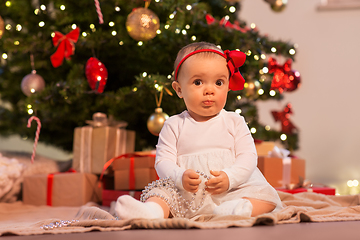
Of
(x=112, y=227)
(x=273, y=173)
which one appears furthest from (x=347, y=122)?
(x=112, y=227)

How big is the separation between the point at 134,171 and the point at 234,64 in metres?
0.72

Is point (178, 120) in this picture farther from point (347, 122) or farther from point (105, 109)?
point (347, 122)

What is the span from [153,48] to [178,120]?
30.5 inches

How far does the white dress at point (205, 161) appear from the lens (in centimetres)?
101

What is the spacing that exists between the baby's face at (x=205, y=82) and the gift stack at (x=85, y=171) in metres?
0.76

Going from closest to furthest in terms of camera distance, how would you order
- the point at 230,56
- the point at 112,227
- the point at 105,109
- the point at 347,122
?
the point at 112,227 < the point at 230,56 < the point at 105,109 < the point at 347,122

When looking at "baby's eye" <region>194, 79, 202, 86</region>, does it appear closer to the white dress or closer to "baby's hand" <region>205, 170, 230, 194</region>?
the white dress

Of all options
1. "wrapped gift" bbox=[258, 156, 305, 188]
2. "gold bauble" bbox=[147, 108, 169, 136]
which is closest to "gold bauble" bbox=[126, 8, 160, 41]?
"gold bauble" bbox=[147, 108, 169, 136]

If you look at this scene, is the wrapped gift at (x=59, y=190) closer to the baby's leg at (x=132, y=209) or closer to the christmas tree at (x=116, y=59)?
the christmas tree at (x=116, y=59)

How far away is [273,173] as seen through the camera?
163 cm

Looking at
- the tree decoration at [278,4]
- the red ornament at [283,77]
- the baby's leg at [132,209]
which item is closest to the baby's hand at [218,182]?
the baby's leg at [132,209]

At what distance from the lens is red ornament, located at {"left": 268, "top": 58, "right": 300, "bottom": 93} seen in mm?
1889

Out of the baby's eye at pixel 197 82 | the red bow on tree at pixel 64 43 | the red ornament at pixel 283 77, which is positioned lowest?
the baby's eye at pixel 197 82

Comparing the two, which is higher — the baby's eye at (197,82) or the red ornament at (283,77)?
the red ornament at (283,77)
